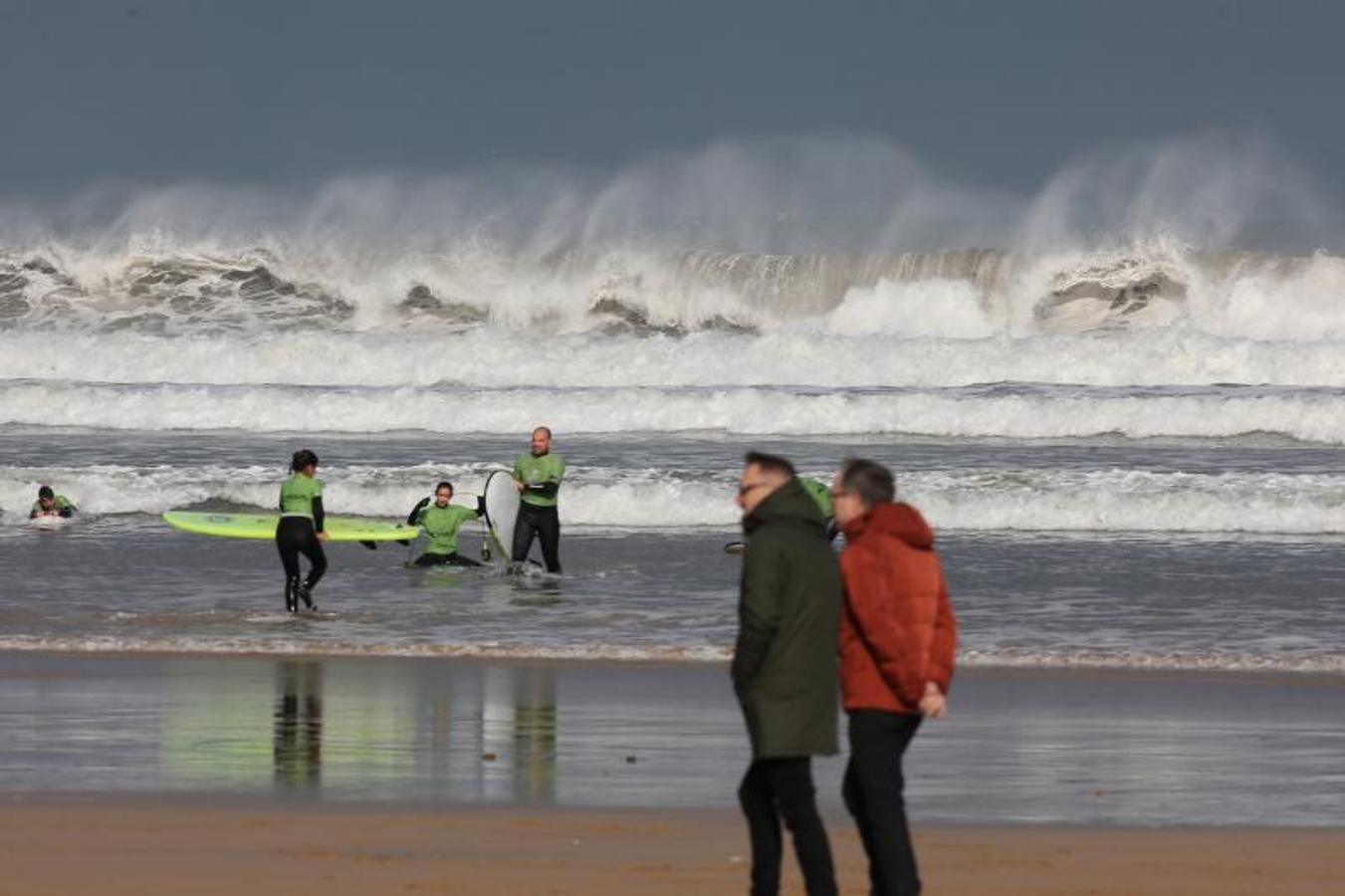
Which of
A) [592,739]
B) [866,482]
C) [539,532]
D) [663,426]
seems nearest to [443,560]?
[539,532]

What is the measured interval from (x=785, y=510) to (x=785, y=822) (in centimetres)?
86

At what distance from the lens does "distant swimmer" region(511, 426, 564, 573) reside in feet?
57.5

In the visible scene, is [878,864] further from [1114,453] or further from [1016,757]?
[1114,453]

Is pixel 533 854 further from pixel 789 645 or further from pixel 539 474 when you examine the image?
pixel 539 474

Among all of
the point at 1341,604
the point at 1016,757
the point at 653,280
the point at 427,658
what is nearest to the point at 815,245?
the point at 653,280

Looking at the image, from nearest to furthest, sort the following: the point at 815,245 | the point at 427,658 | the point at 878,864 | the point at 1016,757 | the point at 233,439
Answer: the point at 878,864 < the point at 1016,757 < the point at 427,658 < the point at 233,439 < the point at 815,245

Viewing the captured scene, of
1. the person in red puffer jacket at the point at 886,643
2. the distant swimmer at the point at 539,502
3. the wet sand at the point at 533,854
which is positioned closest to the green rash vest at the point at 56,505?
the distant swimmer at the point at 539,502

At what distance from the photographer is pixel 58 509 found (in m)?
21.2

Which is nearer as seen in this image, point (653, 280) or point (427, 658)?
Answer: point (427, 658)

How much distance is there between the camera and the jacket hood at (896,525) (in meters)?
6.02

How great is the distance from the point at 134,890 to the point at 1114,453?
2017cm

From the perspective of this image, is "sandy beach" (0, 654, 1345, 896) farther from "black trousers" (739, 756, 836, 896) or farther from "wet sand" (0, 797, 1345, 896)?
"black trousers" (739, 756, 836, 896)

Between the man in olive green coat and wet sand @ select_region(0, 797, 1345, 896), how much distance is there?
1.00 m

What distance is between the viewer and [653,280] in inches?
1772
